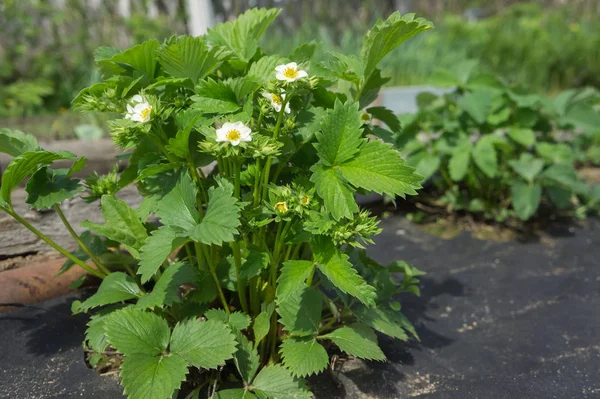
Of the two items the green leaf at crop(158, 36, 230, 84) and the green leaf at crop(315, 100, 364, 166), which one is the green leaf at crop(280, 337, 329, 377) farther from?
the green leaf at crop(158, 36, 230, 84)

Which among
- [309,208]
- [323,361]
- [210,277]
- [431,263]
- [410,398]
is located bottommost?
[431,263]

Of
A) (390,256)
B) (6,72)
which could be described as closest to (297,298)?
(390,256)

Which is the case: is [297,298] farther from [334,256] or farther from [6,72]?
[6,72]

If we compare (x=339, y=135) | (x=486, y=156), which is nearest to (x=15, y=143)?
(x=339, y=135)

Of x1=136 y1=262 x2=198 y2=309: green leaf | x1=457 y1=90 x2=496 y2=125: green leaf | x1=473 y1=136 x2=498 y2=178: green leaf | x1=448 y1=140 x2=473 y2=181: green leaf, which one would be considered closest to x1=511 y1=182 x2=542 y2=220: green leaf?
x1=473 y1=136 x2=498 y2=178: green leaf

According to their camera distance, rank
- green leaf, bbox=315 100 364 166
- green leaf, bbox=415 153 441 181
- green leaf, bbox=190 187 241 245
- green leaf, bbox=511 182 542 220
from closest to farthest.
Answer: green leaf, bbox=190 187 241 245, green leaf, bbox=315 100 364 166, green leaf, bbox=511 182 542 220, green leaf, bbox=415 153 441 181

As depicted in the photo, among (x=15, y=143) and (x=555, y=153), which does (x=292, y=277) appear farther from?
(x=555, y=153)
